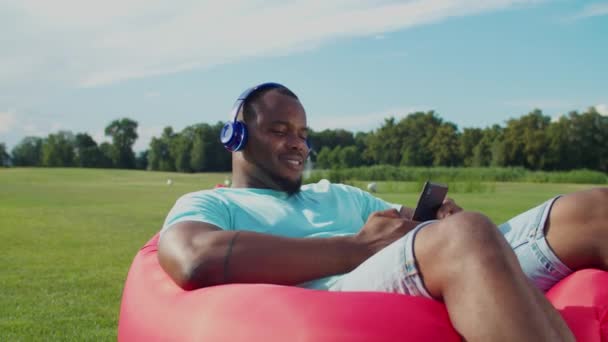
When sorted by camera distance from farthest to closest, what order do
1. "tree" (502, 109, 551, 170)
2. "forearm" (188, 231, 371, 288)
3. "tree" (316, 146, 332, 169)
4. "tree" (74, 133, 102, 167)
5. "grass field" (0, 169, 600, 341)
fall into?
"tree" (74, 133, 102, 167), "tree" (316, 146, 332, 169), "tree" (502, 109, 551, 170), "grass field" (0, 169, 600, 341), "forearm" (188, 231, 371, 288)

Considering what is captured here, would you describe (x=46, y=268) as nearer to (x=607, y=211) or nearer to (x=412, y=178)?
(x=607, y=211)

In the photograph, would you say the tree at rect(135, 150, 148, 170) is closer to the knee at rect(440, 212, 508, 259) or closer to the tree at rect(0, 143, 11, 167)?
the tree at rect(0, 143, 11, 167)

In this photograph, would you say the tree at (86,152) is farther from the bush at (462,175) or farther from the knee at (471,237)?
the knee at (471,237)

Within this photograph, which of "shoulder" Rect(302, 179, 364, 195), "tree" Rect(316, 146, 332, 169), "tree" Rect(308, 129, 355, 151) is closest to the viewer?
"shoulder" Rect(302, 179, 364, 195)

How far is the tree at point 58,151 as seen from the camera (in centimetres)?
5688

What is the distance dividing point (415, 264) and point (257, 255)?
505 mm

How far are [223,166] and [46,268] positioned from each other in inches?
1850

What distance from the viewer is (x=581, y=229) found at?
2.14m

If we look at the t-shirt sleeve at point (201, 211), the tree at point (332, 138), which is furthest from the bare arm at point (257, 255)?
the tree at point (332, 138)

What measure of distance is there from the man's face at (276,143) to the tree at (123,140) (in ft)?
186

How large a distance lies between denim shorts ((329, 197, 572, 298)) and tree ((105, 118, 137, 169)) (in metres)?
57.5

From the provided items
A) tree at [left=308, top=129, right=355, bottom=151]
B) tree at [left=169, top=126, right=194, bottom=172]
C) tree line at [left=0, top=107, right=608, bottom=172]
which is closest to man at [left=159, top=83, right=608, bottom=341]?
tree line at [left=0, top=107, right=608, bottom=172]

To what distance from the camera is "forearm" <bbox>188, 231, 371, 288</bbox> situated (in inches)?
80.7

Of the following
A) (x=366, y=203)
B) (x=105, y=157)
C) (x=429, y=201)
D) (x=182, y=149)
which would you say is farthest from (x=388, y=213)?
(x=105, y=157)
